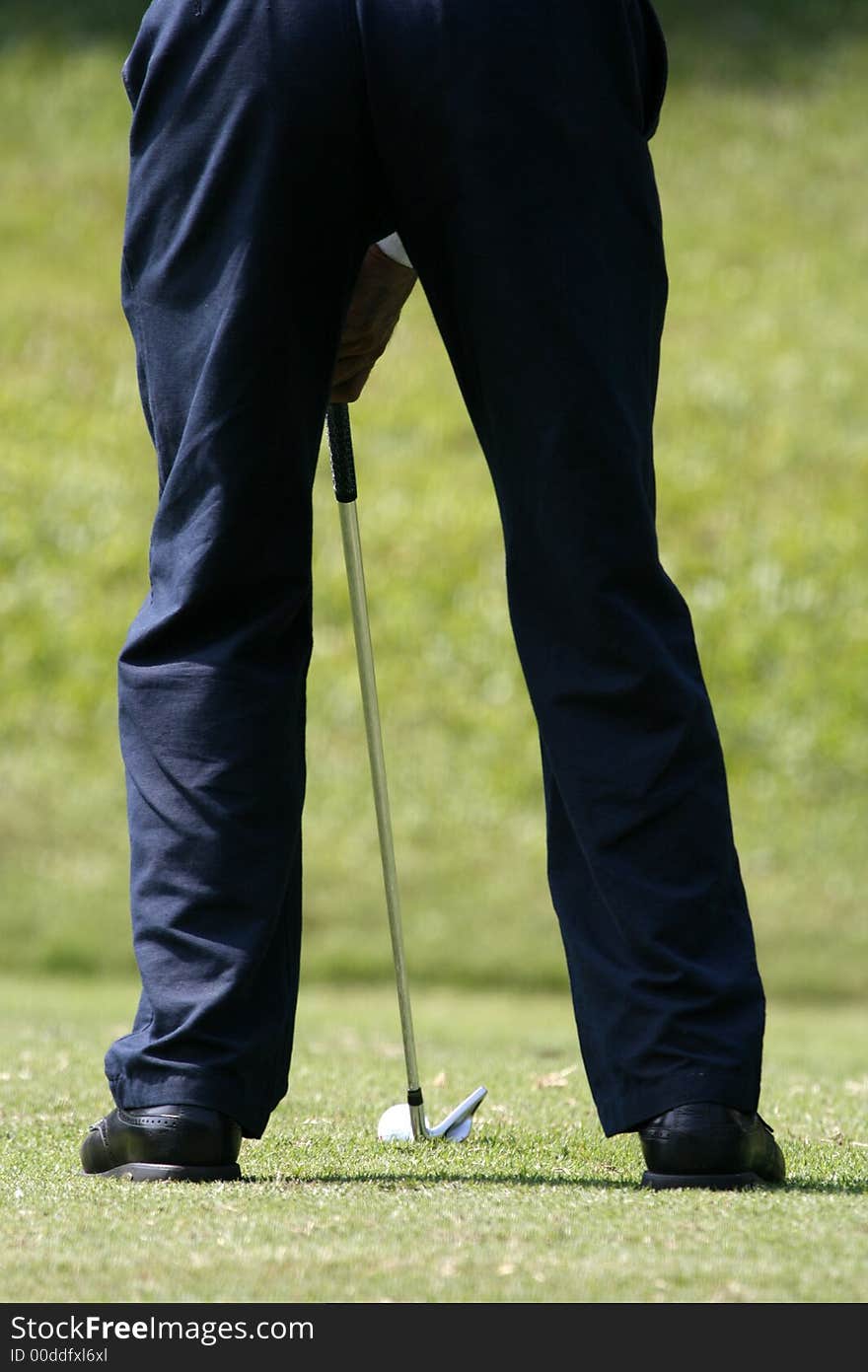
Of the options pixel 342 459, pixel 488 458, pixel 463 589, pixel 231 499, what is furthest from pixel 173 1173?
pixel 463 589

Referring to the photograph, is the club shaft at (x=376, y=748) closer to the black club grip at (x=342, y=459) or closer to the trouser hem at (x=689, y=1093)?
the black club grip at (x=342, y=459)

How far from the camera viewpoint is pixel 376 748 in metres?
2.31

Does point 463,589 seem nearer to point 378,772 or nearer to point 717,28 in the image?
point 378,772

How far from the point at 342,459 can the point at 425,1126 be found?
0.86 m

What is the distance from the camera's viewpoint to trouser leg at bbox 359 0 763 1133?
69.4 inches

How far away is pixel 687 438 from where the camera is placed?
31.2ft

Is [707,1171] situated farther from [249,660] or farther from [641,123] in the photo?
[641,123]

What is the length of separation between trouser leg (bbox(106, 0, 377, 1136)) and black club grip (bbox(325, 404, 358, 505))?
1.06ft

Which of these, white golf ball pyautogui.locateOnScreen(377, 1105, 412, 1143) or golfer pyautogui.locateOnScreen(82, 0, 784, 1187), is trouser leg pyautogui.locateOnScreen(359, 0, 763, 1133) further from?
white golf ball pyautogui.locateOnScreen(377, 1105, 412, 1143)

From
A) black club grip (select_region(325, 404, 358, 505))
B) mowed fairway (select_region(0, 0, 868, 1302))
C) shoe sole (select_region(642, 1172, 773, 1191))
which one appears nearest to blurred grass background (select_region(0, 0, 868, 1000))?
mowed fairway (select_region(0, 0, 868, 1302))

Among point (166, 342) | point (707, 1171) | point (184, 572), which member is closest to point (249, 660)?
point (184, 572)

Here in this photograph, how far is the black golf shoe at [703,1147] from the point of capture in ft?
5.62

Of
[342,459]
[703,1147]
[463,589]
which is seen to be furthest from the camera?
[463,589]
